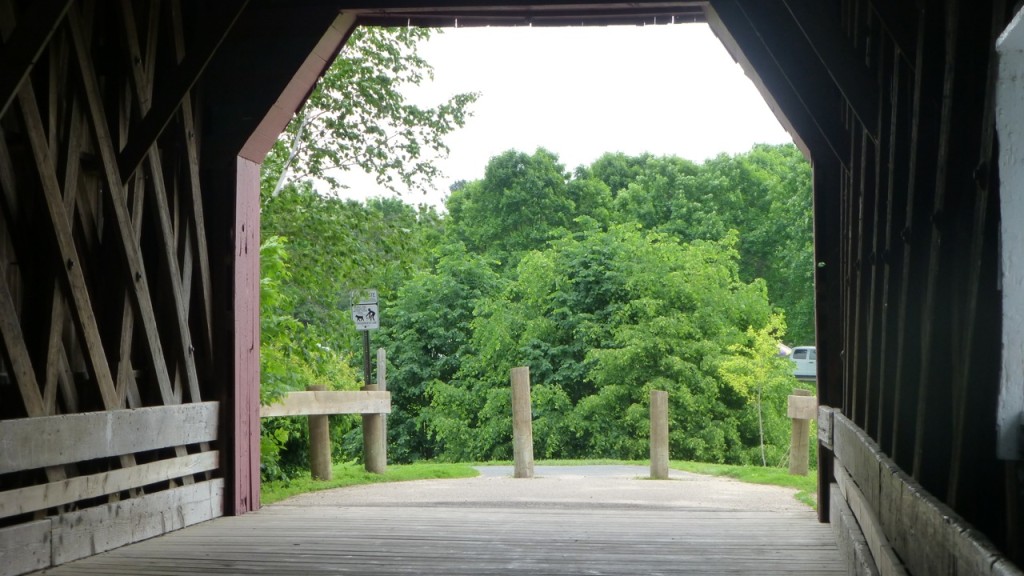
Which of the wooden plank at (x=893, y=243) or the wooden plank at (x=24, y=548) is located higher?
the wooden plank at (x=893, y=243)

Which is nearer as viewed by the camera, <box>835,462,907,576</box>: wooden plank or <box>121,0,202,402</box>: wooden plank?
<box>835,462,907,576</box>: wooden plank

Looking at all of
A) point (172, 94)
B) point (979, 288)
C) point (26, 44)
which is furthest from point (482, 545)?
point (979, 288)

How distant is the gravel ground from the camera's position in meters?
10.1

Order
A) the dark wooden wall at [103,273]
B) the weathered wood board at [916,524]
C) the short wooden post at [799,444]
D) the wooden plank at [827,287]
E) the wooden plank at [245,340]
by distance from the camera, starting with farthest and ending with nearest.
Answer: the short wooden post at [799,444] < the wooden plank at [245,340] < the wooden plank at [827,287] < the dark wooden wall at [103,273] < the weathered wood board at [916,524]

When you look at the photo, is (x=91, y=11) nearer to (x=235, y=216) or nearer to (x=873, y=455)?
(x=235, y=216)

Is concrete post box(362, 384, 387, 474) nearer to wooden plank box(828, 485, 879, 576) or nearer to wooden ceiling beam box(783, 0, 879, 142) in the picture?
wooden plank box(828, 485, 879, 576)

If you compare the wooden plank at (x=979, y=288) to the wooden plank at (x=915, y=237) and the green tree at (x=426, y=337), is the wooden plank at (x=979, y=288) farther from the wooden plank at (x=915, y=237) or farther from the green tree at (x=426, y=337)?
the green tree at (x=426, y=337)

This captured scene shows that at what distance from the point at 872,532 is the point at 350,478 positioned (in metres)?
8.77

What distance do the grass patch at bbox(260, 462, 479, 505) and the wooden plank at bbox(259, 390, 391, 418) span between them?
2.17 ft

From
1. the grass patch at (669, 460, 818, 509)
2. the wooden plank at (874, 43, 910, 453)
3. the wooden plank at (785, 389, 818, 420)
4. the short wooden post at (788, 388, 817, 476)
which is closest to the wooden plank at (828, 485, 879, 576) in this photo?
the wooden plank at (874, 43, 910, 453)

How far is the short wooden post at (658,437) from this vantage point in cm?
1416

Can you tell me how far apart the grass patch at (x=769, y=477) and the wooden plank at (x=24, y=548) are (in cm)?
587

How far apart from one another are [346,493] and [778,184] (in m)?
32.1

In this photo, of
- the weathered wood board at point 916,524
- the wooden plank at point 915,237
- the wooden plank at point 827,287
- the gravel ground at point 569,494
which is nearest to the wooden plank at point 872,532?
the weathered wood board at point 916,524
